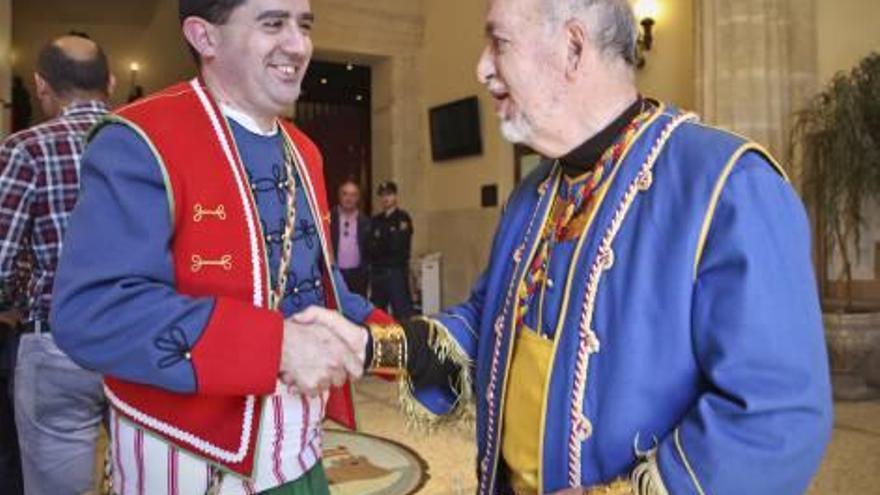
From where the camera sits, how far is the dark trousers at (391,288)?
7828mm

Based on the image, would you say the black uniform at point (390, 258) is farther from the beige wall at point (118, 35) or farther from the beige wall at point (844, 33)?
the beige wall at point (118, 35)

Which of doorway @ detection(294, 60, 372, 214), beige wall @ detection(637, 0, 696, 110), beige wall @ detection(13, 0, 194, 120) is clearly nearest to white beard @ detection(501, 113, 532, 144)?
beige wall @ detection(637, 0, 696, 110)

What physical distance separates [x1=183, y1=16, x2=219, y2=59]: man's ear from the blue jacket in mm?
806

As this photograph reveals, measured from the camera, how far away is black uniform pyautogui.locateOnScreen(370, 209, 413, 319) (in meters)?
7.80

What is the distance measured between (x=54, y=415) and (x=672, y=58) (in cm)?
599

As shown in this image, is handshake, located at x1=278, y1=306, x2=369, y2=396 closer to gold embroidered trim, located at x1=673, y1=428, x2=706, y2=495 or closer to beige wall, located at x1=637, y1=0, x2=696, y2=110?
gold embroidered trim, located at x1=673, y1=428, x2=706, y2=495

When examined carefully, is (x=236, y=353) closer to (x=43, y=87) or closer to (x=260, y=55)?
(x=260, y=55)

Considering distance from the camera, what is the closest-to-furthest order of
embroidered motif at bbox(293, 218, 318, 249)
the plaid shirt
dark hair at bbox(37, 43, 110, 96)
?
embroidered motif at bbox(293, 218, 318, 249) < the plaid shirt < dark hair at bbox(37, 43, 110, 96)

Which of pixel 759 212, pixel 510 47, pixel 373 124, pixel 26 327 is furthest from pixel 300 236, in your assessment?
pixel 373 124

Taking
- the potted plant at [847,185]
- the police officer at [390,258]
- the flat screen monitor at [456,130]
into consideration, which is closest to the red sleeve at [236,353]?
the potted plant at [847,185]

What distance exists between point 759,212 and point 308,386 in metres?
0.76

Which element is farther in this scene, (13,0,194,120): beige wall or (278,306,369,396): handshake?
(13,0,194,120): beige wall

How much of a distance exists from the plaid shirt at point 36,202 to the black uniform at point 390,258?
5580 mm

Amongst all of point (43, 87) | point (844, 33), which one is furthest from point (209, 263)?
point (844, 33)
